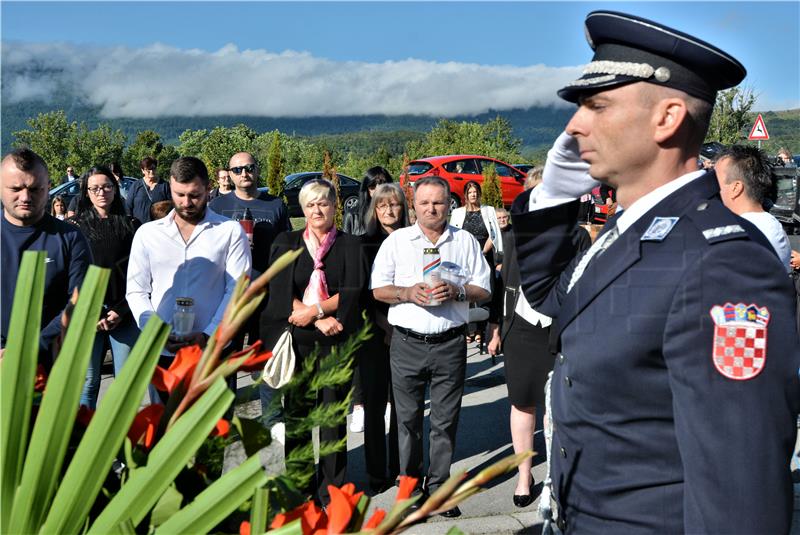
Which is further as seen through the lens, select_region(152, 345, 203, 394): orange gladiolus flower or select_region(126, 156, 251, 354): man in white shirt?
select_region(126, 156, 251, 354): man in white shirt

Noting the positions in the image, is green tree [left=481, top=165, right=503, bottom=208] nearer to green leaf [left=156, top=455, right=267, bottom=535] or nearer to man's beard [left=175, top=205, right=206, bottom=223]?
man's beard [left=175, top=205, right=206, bottom=223]

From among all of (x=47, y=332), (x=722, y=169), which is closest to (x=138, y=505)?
(x=47, y=332)

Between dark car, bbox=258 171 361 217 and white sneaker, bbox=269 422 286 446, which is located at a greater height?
white sneaker, bbox=269 422 286 446

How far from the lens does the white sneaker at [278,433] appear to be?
122cm

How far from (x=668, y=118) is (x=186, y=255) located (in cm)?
371

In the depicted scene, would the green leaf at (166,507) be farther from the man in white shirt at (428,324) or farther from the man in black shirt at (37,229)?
the man in white shirt at (428,324)

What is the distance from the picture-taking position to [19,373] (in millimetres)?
1047

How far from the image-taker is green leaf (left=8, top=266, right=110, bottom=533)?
1.03 metres

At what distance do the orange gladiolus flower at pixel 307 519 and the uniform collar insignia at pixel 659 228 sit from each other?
2.81 ft

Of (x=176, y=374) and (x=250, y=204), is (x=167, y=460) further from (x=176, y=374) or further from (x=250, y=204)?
(x=250, y=204)

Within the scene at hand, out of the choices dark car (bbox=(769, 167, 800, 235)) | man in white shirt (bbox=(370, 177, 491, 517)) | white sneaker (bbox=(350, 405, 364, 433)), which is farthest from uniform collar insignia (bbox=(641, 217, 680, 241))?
dark car (bbox=(769, 167, 800, 235))

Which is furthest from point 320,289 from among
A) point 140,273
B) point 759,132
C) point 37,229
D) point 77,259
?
point 759,132

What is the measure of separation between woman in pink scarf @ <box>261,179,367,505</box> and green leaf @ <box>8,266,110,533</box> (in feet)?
13.1

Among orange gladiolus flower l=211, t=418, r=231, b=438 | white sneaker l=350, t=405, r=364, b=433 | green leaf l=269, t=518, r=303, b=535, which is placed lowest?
white sneaker l=350, t=405, r=364, b=433
